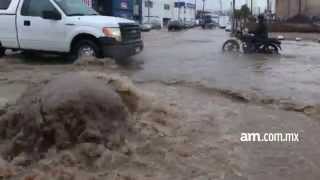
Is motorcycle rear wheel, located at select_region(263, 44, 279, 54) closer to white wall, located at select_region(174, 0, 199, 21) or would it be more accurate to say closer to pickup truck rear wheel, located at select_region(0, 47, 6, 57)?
pickup truck rear wheel, located at select_region(0, 47, 6, 57)

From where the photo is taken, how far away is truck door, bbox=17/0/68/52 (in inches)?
579

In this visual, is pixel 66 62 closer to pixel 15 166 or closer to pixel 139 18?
pixel 15 166

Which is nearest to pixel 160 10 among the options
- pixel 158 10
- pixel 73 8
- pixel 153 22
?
pixel 158 10

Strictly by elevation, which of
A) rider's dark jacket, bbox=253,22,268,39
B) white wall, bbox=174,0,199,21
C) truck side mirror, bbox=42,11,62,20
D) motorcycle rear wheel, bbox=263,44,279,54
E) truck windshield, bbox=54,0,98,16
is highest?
white wall, bbox=174,0,199,21

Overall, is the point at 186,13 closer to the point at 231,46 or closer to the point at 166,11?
the point at 166,11

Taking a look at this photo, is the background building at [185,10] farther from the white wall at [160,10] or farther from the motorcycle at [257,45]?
the motorcycle at [257,45]

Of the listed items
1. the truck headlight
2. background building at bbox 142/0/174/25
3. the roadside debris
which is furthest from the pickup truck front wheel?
background building at bbox 142/0/174/25

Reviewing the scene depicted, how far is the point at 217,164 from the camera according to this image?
6.07m

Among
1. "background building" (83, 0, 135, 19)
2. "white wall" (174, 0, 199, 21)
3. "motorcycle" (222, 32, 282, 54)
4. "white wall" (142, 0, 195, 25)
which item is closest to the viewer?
"motorcycle" (222, 32, 282, 54)

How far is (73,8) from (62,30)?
0.80 m

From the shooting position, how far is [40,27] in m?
14.9

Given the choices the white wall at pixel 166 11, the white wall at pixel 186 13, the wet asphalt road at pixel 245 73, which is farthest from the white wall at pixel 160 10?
the wet asphalt road at pixel 245 73

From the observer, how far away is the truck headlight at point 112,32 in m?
14.5

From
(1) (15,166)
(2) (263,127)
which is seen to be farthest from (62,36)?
(1) (15,166)
